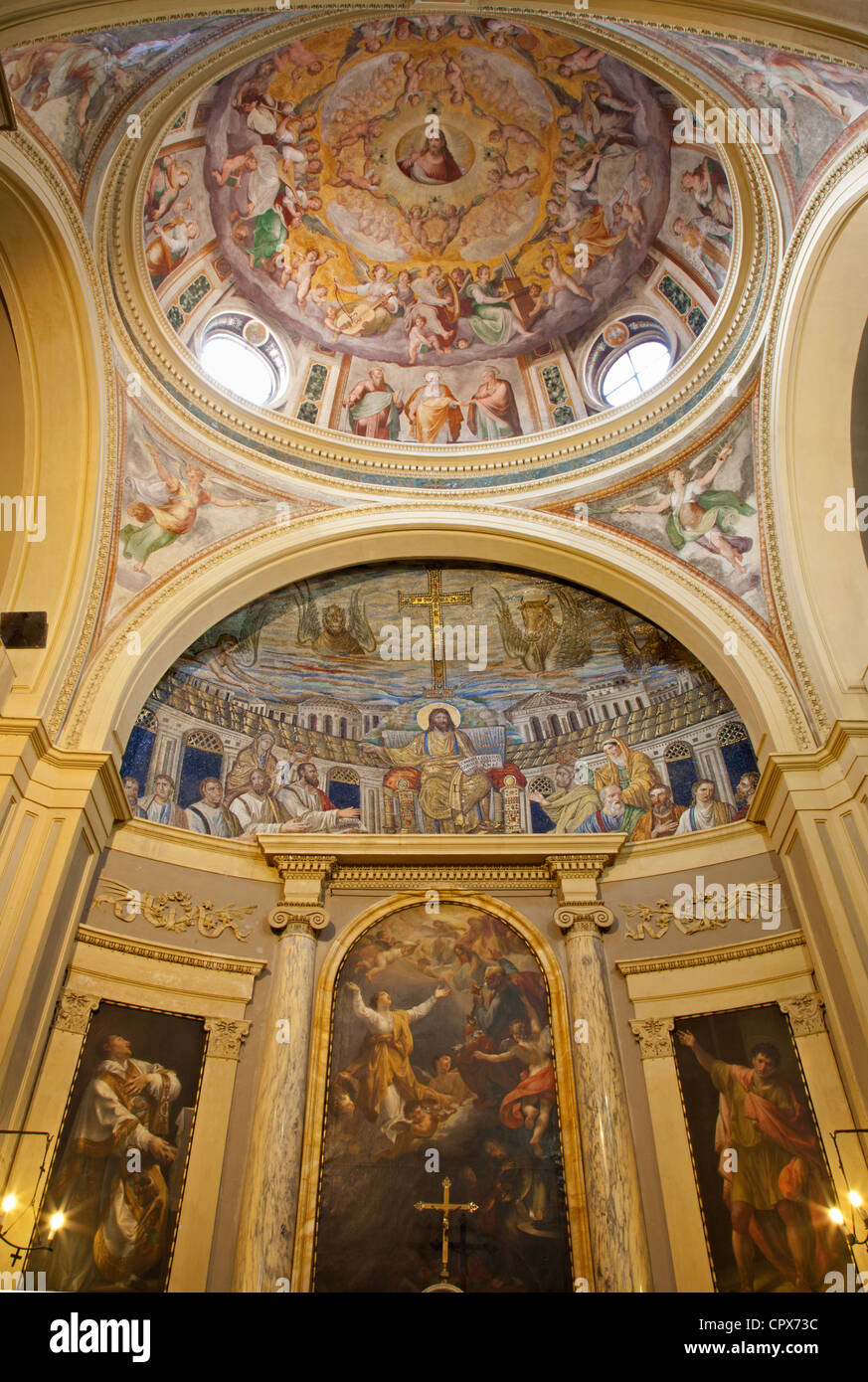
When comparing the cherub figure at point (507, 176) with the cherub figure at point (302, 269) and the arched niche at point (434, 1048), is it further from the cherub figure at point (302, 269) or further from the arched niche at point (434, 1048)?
the arched niche at point (434, 1048)

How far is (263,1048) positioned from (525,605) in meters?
7.39

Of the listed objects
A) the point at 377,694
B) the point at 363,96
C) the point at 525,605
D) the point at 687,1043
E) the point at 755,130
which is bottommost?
the point at 687,1043

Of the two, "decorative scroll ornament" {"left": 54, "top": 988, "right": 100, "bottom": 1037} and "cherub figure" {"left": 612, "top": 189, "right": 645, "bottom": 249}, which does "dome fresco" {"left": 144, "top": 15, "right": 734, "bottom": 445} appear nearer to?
"cherub figure" {"left": 612, "top": 189, "right": 645, "bottom": 249}

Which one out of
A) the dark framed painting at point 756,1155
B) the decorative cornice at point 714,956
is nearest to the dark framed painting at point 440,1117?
the decorative cornice at point 714,956

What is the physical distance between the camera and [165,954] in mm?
10953

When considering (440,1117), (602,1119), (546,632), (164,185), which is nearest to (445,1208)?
(440,1117)

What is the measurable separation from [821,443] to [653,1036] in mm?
7418

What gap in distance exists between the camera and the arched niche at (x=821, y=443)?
10836mm

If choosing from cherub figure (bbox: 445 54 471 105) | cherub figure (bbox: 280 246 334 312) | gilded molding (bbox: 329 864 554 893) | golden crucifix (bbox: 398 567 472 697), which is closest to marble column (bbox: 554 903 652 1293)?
gilded molding (bbox: 329 864 554 893)

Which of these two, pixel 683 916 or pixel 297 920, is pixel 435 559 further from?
pixel 683 916

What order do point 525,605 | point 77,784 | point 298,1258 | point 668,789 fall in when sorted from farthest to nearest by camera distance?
point 525,605 < point 668,789 < point 77,784 < point 298,1258
